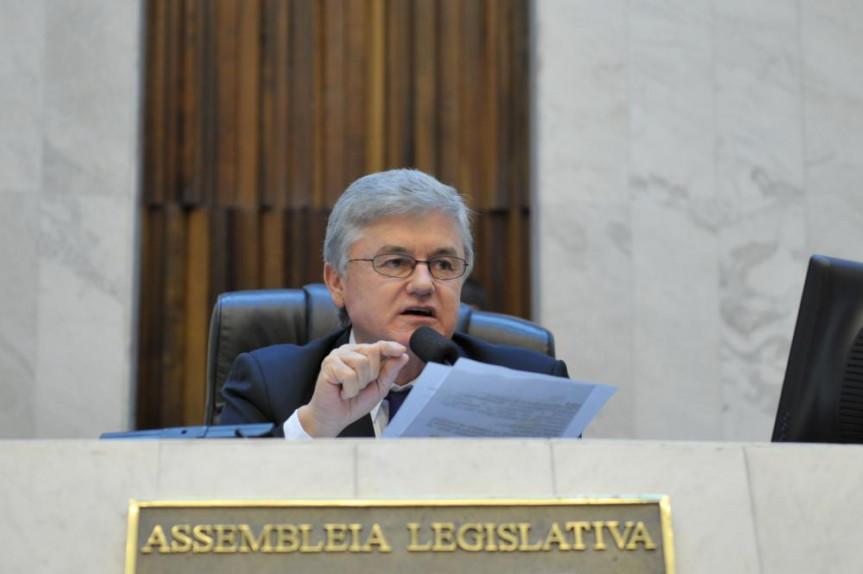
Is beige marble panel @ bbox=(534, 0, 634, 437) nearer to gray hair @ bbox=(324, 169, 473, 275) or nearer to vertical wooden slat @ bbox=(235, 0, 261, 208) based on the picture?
vertical wooden slat @ bbox=(235, 0, 261, 208)

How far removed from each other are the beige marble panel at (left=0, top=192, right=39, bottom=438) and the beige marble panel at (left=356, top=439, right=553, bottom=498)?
3.21 meters

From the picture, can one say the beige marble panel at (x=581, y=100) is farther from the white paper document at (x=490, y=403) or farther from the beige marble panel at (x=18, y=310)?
the white paper document at (x=490, y=403)

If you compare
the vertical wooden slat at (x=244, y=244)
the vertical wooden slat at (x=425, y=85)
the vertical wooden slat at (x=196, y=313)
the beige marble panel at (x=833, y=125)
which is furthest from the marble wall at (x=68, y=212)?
the beige marble panel at (x=833, y=125)

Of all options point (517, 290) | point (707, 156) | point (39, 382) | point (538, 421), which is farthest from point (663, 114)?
point (538, 421)

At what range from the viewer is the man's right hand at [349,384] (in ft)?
7.47

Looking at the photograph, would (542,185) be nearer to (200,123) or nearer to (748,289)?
(748,289)

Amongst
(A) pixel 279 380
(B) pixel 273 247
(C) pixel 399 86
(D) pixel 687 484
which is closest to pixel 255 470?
(D) pixel 687 484

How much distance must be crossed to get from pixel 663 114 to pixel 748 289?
79cm

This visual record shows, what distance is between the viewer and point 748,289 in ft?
16.8

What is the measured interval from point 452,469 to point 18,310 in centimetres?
337

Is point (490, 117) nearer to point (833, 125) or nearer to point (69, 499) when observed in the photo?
point (833, 125)

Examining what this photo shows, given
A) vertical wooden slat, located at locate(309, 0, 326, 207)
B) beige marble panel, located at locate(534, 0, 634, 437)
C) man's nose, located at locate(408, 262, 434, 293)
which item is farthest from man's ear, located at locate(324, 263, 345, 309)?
vertical wooden slat, located at locate(309, 0, 326, 207)

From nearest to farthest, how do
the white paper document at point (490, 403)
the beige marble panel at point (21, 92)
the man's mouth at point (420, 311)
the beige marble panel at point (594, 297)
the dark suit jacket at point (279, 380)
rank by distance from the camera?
1. the white paper document at point (490, 403)
2. the dark suit jacket at point (279, 380)
3. the man's mouth at point (420, 311)
4. the beige marble panel at point (21, 92)
5. the beige marble panel at point (594, 297)

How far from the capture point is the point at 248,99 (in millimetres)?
5219
